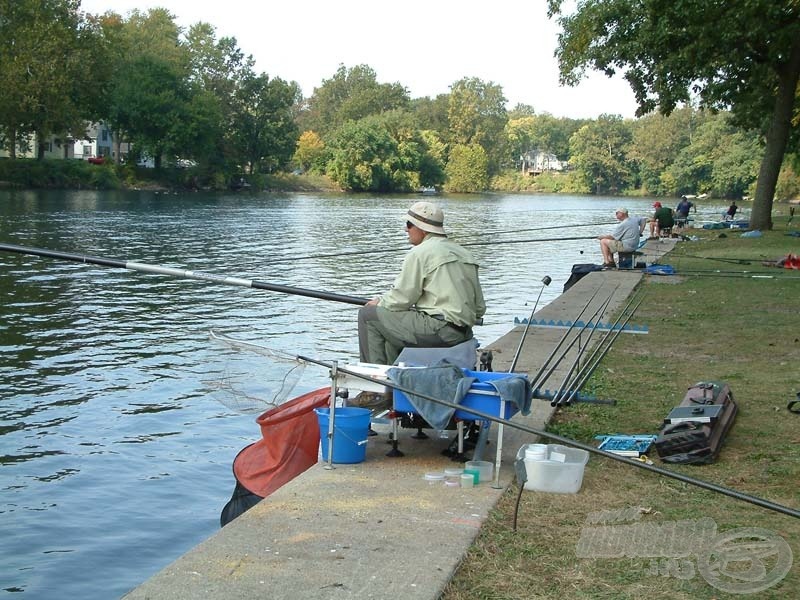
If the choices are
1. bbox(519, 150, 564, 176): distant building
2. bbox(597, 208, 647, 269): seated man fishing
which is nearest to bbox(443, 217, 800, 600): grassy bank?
bbox(597, 208, 647, 269): seated man fishing

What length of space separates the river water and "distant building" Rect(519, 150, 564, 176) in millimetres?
153238

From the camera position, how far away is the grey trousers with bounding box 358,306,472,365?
23.1ft

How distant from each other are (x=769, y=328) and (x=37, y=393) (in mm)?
8691

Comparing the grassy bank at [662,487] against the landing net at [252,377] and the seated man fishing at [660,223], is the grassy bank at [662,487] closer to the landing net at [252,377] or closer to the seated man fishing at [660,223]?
the landing net at [252,377]

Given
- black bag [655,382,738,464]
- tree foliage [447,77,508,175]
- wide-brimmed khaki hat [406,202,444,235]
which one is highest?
tree foliage [447,77,508,175]

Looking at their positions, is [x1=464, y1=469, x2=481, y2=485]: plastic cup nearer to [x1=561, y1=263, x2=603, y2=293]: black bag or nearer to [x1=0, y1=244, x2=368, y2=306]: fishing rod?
[x1=0, y1=244, x2=368, y2=306]: fishing rod

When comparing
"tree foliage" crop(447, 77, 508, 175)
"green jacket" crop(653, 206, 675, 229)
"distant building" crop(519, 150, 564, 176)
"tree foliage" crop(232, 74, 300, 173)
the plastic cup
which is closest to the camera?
the plastic cup

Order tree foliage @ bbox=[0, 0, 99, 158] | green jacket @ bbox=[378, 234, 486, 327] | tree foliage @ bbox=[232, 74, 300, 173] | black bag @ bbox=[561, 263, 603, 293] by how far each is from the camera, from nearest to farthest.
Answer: green jacket @ bbox=[378, 234, 486, 327] → black bag @ bbox=[561, 263, 603, 293] → tree foliage @ bbox=[0, 0, 99, 158] → tree foliage @ bbox=[232, 74, 300, 173]

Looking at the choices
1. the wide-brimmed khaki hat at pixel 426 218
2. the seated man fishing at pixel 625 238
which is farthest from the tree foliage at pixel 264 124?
the wide-brimmed khaki hat at pixel 426 218

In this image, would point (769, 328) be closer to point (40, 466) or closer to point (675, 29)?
point (40, 466)

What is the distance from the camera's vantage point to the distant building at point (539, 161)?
183500 millimetres

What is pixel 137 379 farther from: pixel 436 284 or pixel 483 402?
pixel 483 402

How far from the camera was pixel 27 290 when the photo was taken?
2019 centimetres

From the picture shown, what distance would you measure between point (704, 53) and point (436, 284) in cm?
2311
